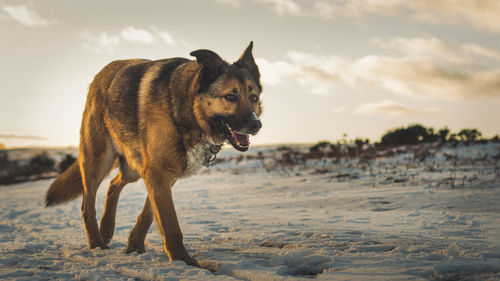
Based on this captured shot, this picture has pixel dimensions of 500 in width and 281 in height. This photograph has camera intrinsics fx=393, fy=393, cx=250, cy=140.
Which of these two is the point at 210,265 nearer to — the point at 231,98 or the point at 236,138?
the point at 236,138

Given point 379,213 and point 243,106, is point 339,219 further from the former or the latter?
point 243,106

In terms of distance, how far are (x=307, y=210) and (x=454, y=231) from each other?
2.39 meters

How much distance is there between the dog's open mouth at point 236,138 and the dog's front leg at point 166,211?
0.60 metres

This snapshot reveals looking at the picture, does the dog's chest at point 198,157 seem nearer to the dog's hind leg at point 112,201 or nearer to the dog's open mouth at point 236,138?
the dog's open mouth at point 236,138

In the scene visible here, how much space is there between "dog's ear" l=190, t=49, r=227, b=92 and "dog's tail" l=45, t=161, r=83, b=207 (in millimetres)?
2543

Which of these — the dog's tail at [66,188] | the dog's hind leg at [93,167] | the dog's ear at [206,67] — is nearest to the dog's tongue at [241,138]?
the dog's ear at [206,67]

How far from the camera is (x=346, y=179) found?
925cm

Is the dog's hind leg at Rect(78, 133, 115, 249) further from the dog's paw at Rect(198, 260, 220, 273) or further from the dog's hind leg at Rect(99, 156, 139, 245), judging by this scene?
the dog's paw at Rect(198, 260, 220, 273)

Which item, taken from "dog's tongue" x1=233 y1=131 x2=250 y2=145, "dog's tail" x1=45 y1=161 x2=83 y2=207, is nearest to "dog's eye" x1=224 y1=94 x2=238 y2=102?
"dog's tongue" x1=233 y1=131 x2=250 y2=145

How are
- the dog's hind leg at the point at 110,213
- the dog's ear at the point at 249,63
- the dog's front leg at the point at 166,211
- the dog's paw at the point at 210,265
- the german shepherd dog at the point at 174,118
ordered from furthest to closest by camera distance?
the dog's hind leg at the point at 110,213, the dog's ear at the point at 249,63, the german shepherd dog at the point at 174,118, the dog's front leg at the point at 166,211, the dog's paw at the point at 210,265

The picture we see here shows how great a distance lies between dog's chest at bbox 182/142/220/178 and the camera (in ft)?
12.0

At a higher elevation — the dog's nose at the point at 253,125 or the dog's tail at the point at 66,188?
the dog's nose at the point at 253,125

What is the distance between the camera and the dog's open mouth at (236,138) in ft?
11.8

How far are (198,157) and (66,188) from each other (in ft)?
8.05
